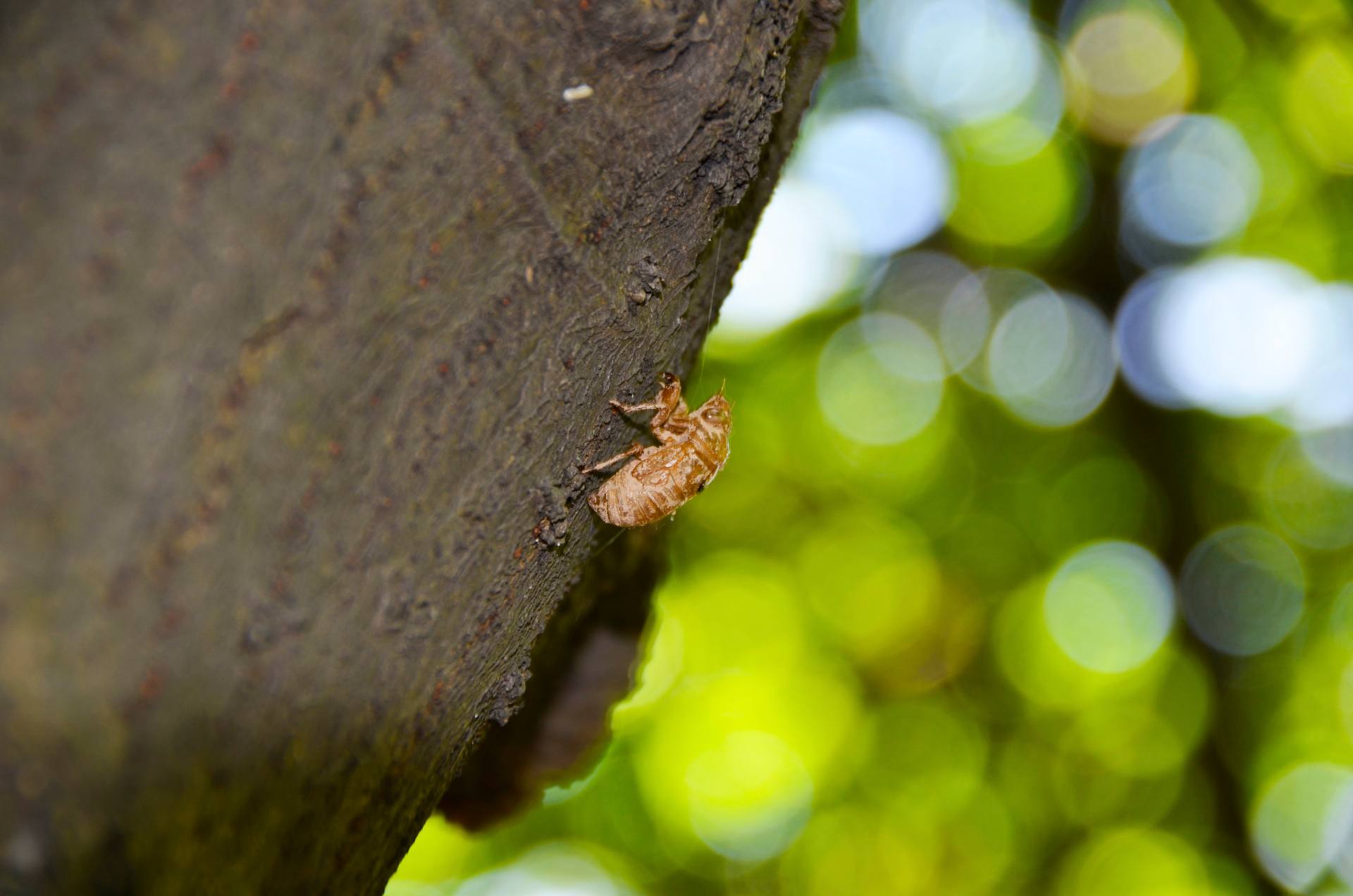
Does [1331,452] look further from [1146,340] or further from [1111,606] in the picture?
[1111,606]

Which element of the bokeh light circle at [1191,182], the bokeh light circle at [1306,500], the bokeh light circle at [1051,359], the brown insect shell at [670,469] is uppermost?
the brown insect shell at [670,469]

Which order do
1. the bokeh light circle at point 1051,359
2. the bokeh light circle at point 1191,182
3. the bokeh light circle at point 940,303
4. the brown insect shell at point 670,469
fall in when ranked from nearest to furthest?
the brown insect shell at point 670,469 → the bokeh light circle at point 1191,182 → the bokeh light circle at point 1051,359 → the bokeh light circle at point 940,303

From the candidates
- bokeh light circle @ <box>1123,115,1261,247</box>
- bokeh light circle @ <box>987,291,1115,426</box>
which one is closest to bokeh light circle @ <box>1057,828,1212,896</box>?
bokeh light circle @ <box>987,291,1115,426</box>

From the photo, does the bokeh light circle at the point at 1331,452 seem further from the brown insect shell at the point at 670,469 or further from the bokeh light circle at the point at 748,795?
the brown insect shell at the point at 670,469

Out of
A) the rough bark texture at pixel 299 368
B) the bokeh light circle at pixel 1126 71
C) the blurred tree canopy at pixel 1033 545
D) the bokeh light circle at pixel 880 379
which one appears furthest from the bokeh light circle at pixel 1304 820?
the rough bark texture at pixel 299 368

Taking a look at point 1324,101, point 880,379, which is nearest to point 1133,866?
point 880,379

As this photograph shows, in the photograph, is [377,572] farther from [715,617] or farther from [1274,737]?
[1274,737]

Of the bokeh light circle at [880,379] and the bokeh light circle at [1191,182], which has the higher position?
the bokeh light circle at [1191,182]
